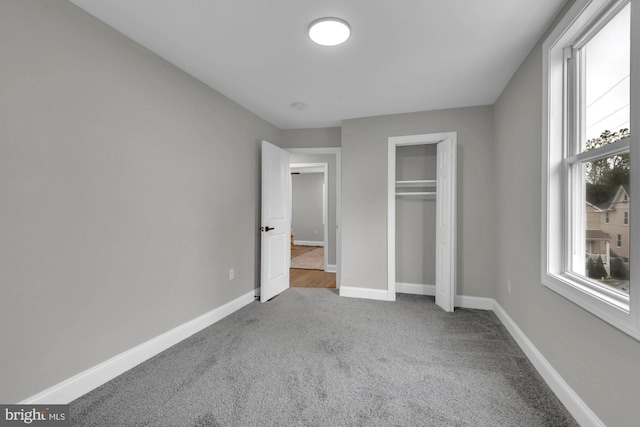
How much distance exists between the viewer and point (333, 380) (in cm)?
204

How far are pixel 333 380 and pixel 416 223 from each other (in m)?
2.62

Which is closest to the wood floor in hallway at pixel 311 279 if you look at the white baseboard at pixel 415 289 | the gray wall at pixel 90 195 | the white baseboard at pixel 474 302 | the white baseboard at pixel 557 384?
the white baseboard at pixel 415 289

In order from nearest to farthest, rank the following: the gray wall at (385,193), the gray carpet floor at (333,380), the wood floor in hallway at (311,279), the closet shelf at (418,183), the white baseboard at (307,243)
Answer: the gray carpet floor at (333,380), the gray wall at (385,193), the closet shelf at (418,183), the wood floor in hallway at (311,279), the white baseboard at (307,243)

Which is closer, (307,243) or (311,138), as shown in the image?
(311,138)

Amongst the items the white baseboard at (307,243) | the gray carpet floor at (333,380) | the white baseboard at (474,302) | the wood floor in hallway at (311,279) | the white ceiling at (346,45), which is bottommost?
the gray carpet floor at (333,380)

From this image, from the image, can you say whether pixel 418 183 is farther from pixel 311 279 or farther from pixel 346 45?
pixel 311 279

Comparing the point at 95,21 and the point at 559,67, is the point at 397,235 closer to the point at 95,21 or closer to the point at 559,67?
the point at 559,67

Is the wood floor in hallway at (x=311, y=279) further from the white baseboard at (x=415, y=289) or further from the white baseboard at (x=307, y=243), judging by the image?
the white baseboard at (x=307, y=243)

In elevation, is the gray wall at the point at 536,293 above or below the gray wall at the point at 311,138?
below

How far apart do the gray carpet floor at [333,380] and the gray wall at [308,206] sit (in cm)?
648

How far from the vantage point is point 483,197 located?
353 cm

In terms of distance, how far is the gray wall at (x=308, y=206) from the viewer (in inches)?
376

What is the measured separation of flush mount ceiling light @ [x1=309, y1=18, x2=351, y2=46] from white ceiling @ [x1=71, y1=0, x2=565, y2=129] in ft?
0.17

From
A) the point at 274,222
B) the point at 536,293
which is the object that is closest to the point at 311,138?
the point at 274,222
